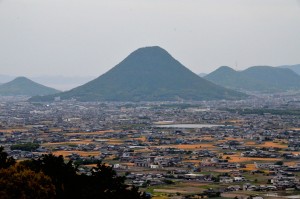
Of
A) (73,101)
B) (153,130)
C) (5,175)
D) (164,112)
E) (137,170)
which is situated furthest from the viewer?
(73,101)

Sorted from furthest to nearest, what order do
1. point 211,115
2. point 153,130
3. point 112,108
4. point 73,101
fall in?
1. point 73,101
2. point 112,108
3. point 211,115
4. point 153,130

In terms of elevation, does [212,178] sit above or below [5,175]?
below

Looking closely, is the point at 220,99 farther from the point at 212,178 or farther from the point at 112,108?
the point at 212,178

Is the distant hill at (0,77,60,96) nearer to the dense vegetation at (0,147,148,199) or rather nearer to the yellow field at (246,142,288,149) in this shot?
the yellow field at (246,142,288,149)

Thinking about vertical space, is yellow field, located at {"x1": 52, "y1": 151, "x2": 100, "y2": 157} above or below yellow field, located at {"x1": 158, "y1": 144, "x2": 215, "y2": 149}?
below

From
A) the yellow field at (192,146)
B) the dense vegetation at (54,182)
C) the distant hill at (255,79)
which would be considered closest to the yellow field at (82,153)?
the yellow field at (192,146)

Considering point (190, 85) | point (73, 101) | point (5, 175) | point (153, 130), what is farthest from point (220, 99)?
point (5, 175)

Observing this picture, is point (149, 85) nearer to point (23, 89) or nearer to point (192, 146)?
point (23, 89)

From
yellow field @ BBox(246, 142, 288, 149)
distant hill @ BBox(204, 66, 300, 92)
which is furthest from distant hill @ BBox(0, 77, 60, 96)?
yellow field @ BBox(246, 142, 288, 149)
